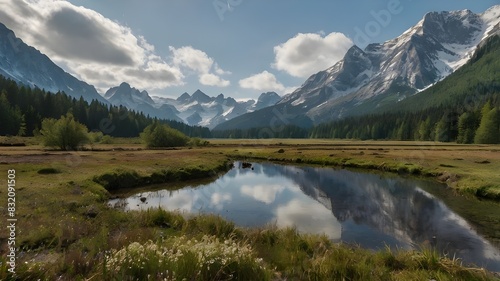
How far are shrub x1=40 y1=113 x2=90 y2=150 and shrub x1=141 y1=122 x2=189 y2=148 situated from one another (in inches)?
1216

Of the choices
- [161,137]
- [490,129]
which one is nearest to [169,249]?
[161,137]

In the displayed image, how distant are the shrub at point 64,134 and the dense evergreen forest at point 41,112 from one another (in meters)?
29.0

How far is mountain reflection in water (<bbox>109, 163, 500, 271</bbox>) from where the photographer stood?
22.2 metres

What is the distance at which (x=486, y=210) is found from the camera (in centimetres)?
3011

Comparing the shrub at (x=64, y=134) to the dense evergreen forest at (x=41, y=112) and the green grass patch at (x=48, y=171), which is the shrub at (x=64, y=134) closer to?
the dense evergreen forest at (x=41, y=112)

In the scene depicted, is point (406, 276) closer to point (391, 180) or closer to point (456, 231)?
point (456, 231)

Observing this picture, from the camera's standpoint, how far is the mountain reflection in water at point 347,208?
22234 millimetres

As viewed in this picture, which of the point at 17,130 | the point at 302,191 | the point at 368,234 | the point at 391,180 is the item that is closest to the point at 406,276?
the point at 368,234

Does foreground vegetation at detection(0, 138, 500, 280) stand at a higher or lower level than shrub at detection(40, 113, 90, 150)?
lower

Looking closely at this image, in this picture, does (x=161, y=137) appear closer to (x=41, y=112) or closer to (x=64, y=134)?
(x=64, y=134)

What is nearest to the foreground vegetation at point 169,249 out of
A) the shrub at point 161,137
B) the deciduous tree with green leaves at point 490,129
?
the shrub at point 161,137

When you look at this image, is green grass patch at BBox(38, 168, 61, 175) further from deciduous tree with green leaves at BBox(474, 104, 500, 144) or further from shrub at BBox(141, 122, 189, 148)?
deciduous tree with green leaves at BBox(474, 104, 500, 144)

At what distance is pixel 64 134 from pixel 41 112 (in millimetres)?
79954

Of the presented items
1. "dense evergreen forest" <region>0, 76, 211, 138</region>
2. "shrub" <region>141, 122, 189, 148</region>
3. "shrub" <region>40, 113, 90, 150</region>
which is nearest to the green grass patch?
"shrub" <region>40, 113, 90, 150</region>
